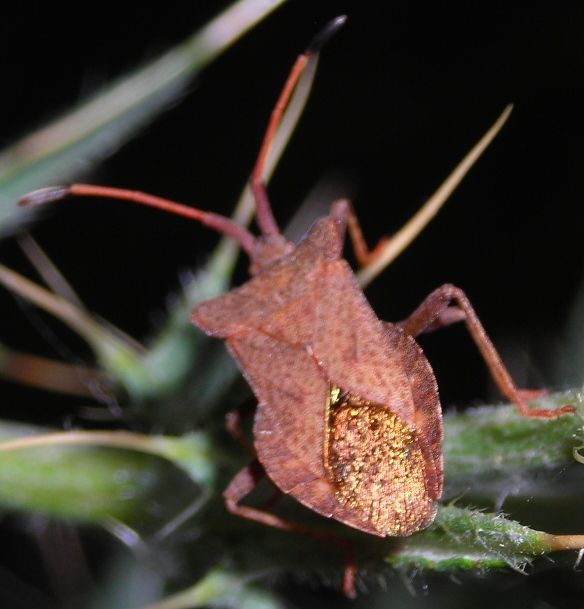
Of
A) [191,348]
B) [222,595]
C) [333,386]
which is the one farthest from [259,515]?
[191,348]

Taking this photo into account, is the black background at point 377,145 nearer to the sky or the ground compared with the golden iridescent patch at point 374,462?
nearer to the sky

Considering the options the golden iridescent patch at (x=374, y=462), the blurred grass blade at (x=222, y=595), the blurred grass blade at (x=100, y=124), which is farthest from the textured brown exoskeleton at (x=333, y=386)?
the blurred grass blade at (x=100, y=124)

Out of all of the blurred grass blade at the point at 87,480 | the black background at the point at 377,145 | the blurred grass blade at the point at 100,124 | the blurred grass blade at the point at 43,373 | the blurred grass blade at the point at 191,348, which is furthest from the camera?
the black background at the point at 377,145

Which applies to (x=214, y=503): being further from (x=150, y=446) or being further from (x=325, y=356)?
(x=325, y=356)

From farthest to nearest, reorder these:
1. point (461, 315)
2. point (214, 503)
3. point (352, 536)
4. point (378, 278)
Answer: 1. point (378, 278)
2. point (461, 315)
3. point (214, 503)
4. point (352, 536)

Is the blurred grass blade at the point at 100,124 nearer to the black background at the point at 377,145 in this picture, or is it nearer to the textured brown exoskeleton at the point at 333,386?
the textured brown exoskeleton at the point at 333,386

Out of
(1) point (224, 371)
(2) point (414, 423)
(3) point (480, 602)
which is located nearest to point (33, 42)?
(1) point (224, 371)

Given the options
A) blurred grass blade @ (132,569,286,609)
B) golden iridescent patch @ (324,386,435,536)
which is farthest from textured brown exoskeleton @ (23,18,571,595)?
blurred grass blade @ (132,569,286,609)
